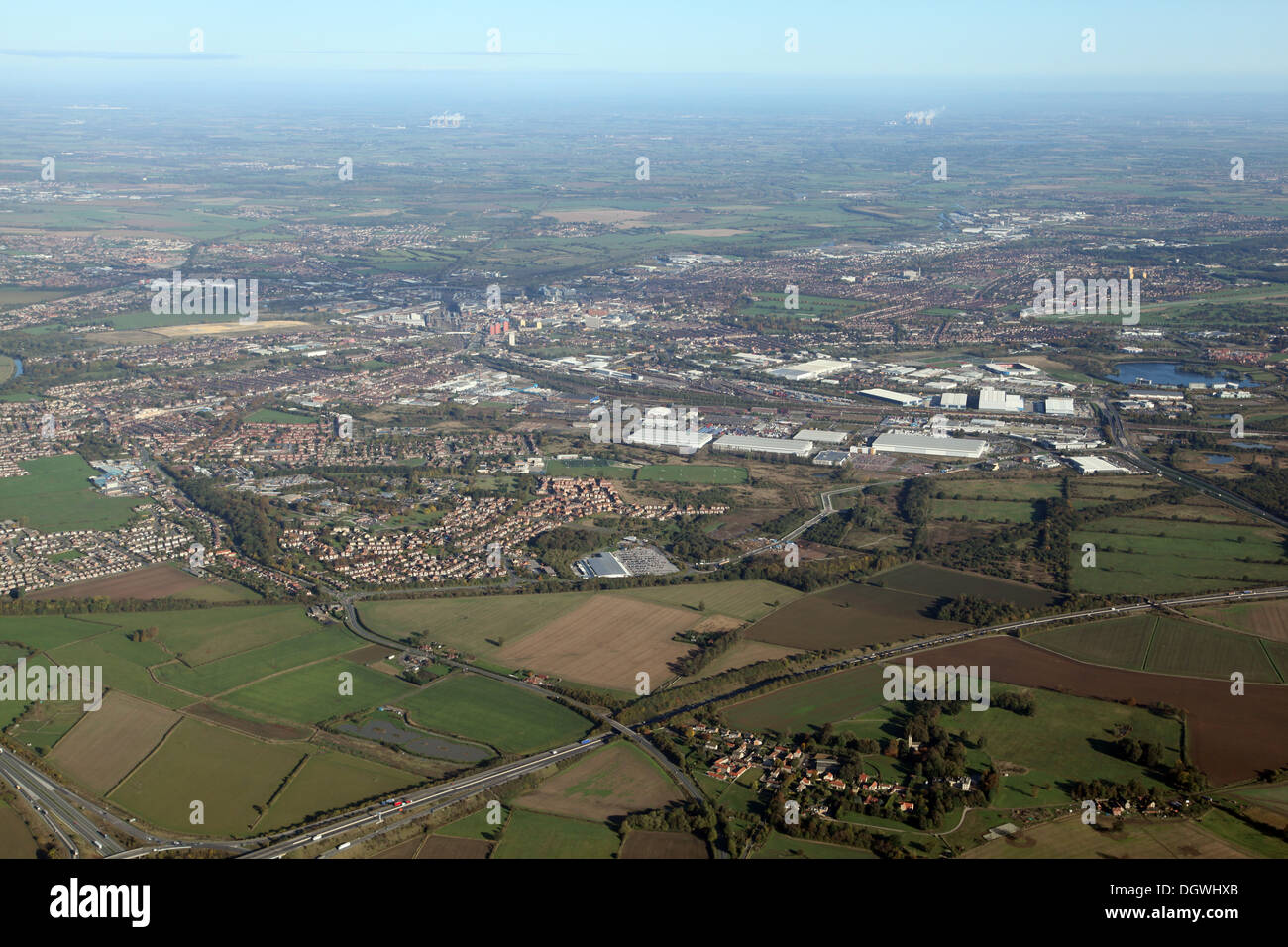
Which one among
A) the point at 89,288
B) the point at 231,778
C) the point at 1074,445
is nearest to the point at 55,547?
the point at 231,778

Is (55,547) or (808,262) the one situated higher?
(808,262)

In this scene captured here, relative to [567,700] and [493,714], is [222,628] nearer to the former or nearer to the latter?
[493,714]

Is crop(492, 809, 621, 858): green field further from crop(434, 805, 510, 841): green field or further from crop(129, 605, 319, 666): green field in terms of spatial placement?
crop(129, 605, 319, 666): green field

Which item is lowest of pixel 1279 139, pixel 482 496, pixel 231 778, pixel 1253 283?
pixel 231 778

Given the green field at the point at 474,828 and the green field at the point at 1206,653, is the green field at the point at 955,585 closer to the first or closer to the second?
the green field at the point at 1206,653

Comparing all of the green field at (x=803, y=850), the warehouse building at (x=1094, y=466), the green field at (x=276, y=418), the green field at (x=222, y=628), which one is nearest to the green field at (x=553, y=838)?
the green field at (x=803, y=850)

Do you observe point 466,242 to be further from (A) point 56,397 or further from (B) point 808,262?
(A) point 56,397
